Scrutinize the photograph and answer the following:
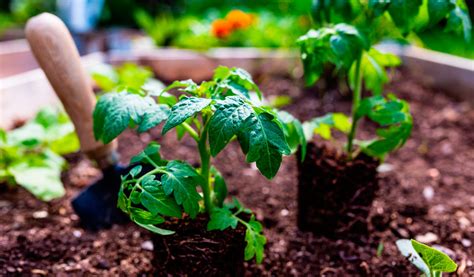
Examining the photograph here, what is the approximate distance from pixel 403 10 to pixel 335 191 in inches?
23.8

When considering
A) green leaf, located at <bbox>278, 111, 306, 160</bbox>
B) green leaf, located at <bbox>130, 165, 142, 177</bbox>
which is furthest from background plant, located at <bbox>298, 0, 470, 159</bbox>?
green leaf, located at <bbox>130, 165, 142, 177</bbox>

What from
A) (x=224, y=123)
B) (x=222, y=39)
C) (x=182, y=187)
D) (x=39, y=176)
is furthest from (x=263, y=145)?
(x=222, y=39)

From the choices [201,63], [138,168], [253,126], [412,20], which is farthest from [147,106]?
[201,63]

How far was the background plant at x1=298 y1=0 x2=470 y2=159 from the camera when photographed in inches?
51.4

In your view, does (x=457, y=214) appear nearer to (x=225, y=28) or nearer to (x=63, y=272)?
(x=63, y=272)

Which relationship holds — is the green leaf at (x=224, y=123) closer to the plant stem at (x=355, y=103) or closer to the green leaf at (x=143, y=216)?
the green leaf at (x=143, y=216)

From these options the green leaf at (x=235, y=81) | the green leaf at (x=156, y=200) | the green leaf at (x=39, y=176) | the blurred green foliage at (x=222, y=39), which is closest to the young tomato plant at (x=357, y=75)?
the green leaf at (x=235, y=81)

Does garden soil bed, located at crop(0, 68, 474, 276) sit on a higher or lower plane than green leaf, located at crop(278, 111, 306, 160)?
lower

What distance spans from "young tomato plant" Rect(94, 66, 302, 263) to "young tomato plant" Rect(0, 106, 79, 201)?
61cm

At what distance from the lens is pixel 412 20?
1338 mm

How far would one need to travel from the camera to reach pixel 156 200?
1.09m

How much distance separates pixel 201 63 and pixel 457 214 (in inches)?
80.5

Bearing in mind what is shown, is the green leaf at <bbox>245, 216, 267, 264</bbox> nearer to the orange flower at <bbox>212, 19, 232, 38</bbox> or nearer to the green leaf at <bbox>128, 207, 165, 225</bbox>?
the green leaf at <bbox>128, 207, 165, 225</bbox>

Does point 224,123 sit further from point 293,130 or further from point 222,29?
point 222,29
